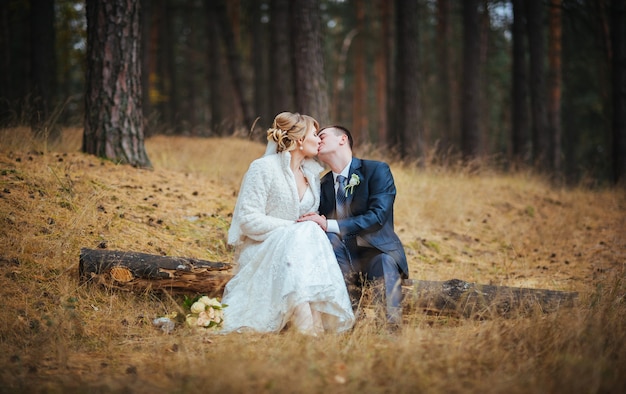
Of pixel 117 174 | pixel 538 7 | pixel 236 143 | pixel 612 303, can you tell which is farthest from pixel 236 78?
pixel 612 303

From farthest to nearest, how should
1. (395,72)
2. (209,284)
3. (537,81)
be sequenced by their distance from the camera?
1. (537,81)
2. (395,72)
3. (209,284)

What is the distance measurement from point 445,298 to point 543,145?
442 inches

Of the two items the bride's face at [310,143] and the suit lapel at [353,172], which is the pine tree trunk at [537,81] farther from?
the bride's face at [310,143]

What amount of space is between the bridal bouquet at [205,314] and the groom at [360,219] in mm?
1067

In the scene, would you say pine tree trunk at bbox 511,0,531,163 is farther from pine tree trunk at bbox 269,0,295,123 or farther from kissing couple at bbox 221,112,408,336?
kissing couple at bbox 221,112,408,336

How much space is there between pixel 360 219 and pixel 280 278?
2.81ft

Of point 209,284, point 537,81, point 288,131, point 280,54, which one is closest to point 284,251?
point 209,284

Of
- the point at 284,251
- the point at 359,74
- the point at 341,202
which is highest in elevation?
the point at 359,74

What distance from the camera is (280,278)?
424cm

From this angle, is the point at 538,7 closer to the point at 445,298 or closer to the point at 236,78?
the point at 236,78

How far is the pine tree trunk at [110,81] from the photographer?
7539 millimetres

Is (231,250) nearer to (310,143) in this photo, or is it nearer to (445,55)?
(310,143)

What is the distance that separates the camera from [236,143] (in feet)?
38.2

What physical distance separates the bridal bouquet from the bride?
0.22ft
